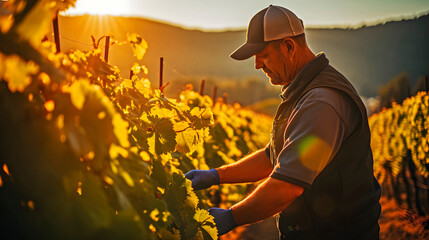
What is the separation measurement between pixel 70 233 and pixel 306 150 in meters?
1.27

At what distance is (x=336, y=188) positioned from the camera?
7.00 ft

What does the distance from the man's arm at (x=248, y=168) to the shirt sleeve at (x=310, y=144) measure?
908 millimetres

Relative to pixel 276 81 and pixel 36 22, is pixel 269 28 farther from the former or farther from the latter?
pixel 36 22

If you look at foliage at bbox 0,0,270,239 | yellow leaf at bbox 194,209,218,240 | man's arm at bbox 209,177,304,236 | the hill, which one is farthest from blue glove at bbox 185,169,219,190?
the hill

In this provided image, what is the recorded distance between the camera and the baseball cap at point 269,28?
232cm

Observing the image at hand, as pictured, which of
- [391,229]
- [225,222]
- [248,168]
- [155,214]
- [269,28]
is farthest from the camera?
[391,229]

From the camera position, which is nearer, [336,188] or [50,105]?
[50,105]

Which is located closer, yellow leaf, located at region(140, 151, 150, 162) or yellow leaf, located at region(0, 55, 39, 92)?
yellow leaf, located at region(0, 55, 39, 92)

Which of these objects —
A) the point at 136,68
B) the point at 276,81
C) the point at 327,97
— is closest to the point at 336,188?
the point at 327,97

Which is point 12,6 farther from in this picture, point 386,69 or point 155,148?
point 386,69

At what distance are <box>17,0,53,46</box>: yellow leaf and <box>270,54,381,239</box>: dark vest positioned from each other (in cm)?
150

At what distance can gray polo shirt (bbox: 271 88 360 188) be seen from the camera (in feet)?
6.13

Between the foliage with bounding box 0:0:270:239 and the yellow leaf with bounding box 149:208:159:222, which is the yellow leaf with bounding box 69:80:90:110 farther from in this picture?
the yellow leaf with bounding box 149:208:159:222

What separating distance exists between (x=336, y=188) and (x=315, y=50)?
108 m
